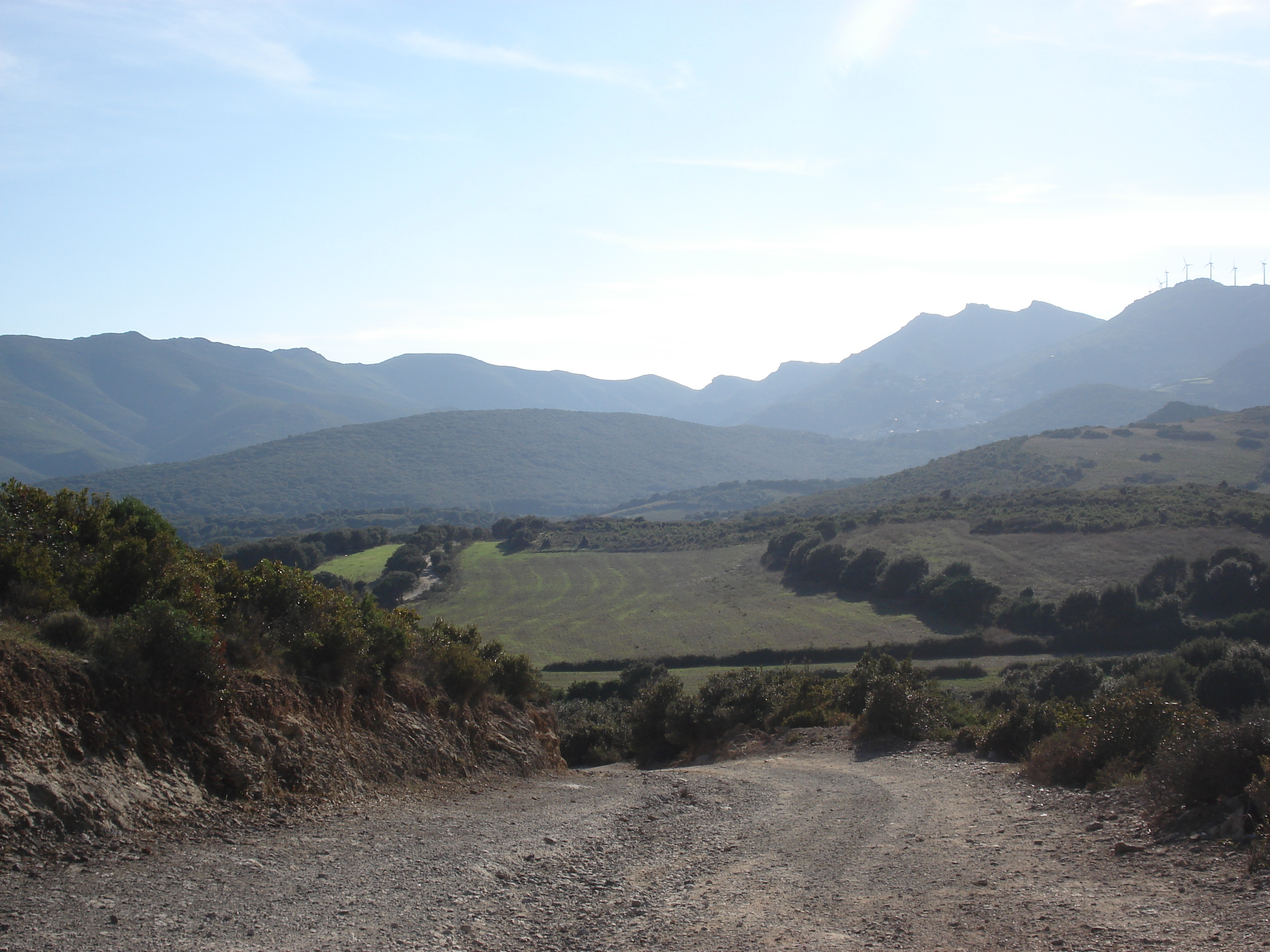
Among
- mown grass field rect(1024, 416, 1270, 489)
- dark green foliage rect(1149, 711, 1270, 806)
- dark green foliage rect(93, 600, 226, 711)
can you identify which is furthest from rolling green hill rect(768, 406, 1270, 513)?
dark green foliage rect(93, 600, 226, 711)

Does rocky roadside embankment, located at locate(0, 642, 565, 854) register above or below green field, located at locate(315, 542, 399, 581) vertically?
above

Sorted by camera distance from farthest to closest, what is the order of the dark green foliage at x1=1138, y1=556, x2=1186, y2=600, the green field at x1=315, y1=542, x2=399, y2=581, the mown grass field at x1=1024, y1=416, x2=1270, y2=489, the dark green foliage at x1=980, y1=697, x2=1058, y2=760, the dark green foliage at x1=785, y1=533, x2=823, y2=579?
1. the mown grass field at x1=1024, y1=416, x2=1270, y2=489
2. the dark green foliage at x1=785, y1=533, x2=823, y2=579
3. the green field at x1=315, y1=542, x2=399, y2=581
4. the dark green foliage at x1=1138, y1=556, x2=1186, y2=600
5. the dark green foliage at x1=980, y1=697, x2=1058, y2=760

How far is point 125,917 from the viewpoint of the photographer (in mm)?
5559

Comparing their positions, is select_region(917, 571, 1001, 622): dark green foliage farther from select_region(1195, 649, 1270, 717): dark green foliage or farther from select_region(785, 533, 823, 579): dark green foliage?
select_region(1195, 649, 1270, 717): dark green foliage

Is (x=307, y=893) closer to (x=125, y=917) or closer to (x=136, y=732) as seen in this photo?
(x=125, y=917)

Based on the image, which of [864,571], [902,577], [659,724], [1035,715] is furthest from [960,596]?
[1035,715]

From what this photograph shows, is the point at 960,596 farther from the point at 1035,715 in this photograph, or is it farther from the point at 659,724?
the point at 1035,715

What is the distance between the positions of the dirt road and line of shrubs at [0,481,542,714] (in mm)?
2059

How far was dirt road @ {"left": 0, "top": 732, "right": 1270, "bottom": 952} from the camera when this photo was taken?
221 inches

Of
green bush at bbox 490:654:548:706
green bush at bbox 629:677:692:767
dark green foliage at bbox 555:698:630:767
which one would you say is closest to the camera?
green bush at bbox 490:654:548:706

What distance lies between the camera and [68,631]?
8602 mm

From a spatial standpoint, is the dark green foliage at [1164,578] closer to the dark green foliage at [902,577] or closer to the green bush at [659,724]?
the dark green foliage at [902,577]

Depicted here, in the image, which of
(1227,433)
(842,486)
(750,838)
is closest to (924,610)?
(750,838)

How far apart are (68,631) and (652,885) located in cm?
666
